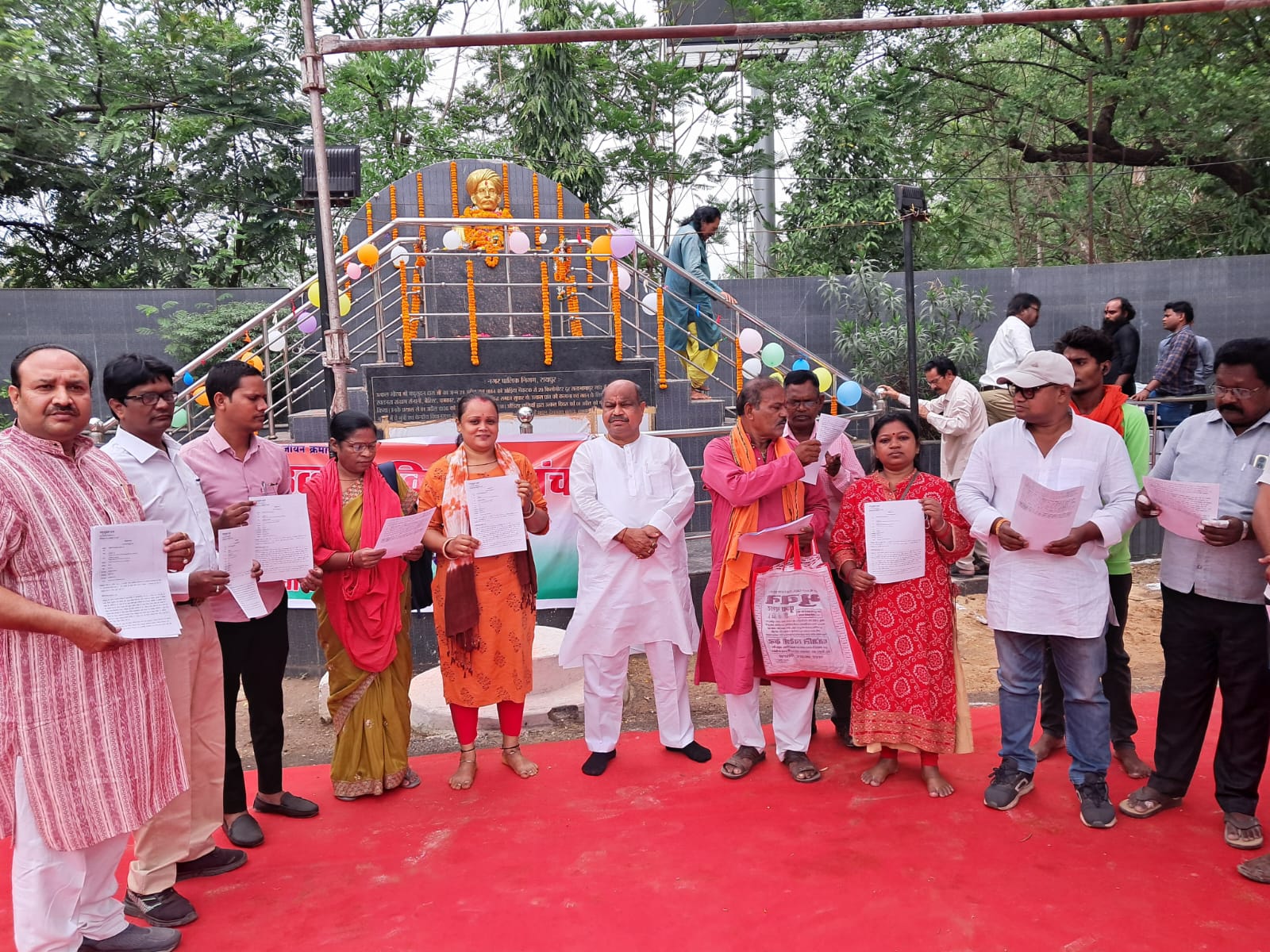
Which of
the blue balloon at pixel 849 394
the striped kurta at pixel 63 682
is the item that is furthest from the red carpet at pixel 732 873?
the blue balloon at pixel 849 394

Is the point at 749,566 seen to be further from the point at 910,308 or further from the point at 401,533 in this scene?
the point at 910,308

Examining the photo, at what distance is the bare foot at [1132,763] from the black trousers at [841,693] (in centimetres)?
115

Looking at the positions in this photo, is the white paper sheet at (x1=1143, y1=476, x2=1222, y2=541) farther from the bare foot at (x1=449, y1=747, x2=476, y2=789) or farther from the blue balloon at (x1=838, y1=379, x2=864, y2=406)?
the blue balloon at (x1=838, y1=379, x2=864, y2=406)

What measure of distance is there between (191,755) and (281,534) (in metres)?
0.83

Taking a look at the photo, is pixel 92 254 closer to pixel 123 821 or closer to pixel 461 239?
pixel 461 239

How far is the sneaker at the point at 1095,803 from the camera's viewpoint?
11.7 ft

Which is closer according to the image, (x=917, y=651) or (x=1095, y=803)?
(x=1095, y=803)

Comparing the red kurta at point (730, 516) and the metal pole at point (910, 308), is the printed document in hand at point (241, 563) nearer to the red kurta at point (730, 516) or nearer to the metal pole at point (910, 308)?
the red kurta at point (730, 516)

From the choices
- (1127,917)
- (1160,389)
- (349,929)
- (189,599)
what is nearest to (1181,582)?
(1127,917)

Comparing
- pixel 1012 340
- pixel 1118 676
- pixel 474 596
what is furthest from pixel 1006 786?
pixel 1012 340

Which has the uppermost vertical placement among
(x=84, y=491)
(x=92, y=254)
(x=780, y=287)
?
(x=92, y=254)

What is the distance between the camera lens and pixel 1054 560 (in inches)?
142

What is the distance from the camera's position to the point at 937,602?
3934mm

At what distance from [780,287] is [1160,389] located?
14.5 ft
